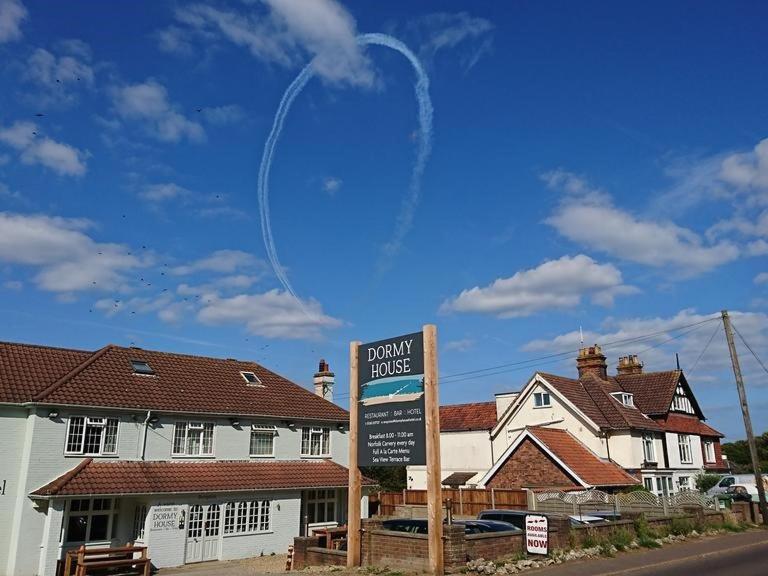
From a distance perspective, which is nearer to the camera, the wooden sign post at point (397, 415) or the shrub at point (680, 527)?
the wooden sign post at point (397, 415)

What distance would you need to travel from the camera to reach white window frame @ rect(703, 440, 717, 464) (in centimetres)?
4628

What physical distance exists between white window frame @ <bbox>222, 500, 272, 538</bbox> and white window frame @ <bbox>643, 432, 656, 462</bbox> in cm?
2285

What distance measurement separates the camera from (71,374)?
83.9 ft

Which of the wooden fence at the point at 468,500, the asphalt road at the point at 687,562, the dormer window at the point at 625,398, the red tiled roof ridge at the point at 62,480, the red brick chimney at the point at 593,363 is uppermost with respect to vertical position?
the red brick chimney at the point at 593,363

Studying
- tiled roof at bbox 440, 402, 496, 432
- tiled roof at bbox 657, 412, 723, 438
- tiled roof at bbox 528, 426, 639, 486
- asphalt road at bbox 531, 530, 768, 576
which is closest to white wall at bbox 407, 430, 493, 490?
tiled roof at bbox 440, 402, 496, 432

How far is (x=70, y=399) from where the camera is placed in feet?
79.0

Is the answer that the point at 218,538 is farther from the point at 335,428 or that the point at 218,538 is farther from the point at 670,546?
the point at 670,546

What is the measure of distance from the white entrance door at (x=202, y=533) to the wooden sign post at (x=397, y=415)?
1061 centimetres

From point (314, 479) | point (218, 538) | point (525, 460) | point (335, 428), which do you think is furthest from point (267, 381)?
point (525, 460)

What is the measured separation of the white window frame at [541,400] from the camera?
1598 inches

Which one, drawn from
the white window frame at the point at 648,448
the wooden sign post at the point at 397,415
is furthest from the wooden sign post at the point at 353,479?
the white window frame at the point at 648,448

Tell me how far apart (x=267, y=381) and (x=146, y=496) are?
9906mm

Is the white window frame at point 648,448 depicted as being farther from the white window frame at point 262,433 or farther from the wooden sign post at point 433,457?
the wooden sign post at point 433,457

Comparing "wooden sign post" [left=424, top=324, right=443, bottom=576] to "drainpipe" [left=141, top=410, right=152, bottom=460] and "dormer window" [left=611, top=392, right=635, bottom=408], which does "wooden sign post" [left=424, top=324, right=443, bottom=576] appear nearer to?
"drainpipe" [left=141, top=410, right=152, bottom=460]
